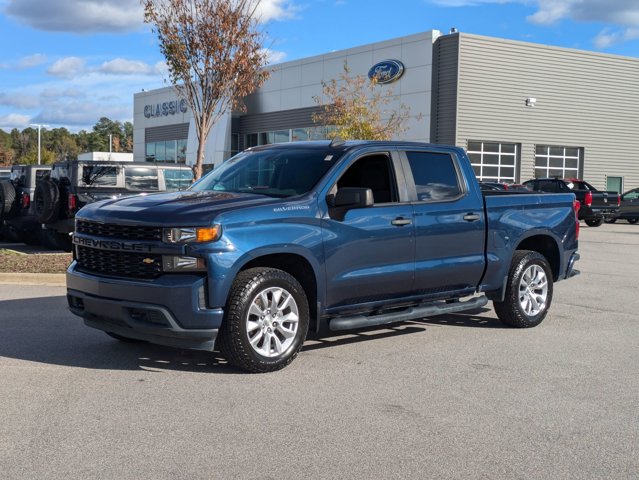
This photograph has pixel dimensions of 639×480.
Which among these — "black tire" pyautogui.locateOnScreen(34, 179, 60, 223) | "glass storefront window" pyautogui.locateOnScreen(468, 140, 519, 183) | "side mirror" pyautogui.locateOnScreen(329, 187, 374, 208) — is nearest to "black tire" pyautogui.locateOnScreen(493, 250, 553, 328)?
"side mirror" pyautogui.locateOnScreen(329, 187, 374, 208)

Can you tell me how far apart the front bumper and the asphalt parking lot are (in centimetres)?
37

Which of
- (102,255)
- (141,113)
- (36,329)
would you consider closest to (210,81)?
(36,329)

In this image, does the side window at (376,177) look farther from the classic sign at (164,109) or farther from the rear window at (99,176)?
the classic sign at (164,109)

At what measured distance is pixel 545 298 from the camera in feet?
28.9

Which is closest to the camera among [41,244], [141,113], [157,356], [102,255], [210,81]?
[102,255]

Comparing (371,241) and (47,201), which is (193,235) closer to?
(371,241)

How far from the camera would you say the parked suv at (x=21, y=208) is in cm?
1620

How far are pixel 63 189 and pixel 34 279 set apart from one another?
3442 mm

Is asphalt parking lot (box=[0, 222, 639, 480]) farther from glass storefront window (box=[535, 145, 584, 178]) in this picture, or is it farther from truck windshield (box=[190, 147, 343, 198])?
glass storefront window (box=[535, 145, 584, 178])

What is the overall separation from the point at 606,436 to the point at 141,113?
5900 centimetres

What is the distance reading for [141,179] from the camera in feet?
50.9

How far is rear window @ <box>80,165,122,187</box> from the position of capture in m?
14.6

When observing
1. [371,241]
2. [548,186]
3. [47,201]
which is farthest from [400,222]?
[548,186]

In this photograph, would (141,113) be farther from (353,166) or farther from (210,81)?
(353,166)
